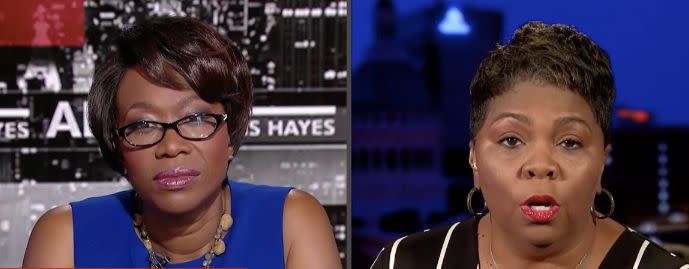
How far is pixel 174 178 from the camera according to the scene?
2092 millimetres

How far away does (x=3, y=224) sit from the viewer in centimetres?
293

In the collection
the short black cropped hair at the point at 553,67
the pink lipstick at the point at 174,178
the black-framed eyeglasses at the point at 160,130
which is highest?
the short black cropped hair at the point at 553,67

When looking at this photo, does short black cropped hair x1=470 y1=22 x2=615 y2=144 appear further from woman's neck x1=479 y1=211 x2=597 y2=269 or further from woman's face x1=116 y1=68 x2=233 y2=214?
woman's face x1=116 y1=68 x2=233 y2=214

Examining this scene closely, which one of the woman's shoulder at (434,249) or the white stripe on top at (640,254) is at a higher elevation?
the white stripe on top at (640,254)

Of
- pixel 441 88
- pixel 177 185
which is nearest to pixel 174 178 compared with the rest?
pixel 177 185

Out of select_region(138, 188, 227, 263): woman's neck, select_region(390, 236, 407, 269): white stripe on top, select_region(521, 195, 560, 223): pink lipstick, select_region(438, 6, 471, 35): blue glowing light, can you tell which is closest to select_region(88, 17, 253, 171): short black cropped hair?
select_region(138, 188, 227, 263): woman's neck

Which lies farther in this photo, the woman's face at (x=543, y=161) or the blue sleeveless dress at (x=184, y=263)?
the blue sleeveless dress at (x=184, y=263)

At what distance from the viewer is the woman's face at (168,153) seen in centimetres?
209

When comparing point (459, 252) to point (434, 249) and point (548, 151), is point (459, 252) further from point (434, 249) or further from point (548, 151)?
point (548, 151)

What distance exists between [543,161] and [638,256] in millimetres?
291

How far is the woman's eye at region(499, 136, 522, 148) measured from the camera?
67.7 inches

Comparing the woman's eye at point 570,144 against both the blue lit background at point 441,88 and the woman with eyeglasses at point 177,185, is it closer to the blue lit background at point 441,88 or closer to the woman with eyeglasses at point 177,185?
the woman with eyeglasses at point 177,185

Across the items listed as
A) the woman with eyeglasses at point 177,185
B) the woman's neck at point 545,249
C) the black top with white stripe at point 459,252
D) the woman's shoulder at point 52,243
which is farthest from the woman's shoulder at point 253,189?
the woman's neck at point 545,249

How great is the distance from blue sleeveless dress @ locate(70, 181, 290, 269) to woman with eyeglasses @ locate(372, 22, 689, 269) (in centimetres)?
67
